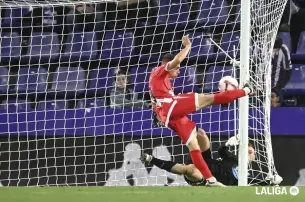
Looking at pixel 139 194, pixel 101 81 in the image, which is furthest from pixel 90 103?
pixel 139 194

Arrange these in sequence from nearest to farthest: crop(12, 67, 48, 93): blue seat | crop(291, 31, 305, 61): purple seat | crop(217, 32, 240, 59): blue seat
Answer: crop(217, 32, 240, 59): blue seat
crop(12, 67, 48, 93): blue seat
crop(291, 31, 305, 61): purple seat

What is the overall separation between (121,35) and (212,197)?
4994 millimetres

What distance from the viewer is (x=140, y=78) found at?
9852 mm

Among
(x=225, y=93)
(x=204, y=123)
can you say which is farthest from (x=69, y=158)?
(x=225, y=93)

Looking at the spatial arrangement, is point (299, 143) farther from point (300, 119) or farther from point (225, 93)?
point (225, 93)

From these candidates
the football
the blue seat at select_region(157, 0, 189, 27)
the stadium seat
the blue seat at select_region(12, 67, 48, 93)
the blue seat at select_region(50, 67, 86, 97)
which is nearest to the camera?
the football

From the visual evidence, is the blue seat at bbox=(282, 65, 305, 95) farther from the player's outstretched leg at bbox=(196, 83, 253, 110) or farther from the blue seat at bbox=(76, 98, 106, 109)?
the player's outstretched leg at bbox=(196, 83, 253, 110)

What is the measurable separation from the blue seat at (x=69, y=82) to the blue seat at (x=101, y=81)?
127 mm

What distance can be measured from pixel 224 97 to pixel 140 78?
7.67 ft

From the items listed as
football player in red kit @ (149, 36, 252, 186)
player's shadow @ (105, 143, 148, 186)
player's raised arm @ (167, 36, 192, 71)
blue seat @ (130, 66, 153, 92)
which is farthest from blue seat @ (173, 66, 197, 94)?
player's raised arm @ (167, 36, 192, 71)

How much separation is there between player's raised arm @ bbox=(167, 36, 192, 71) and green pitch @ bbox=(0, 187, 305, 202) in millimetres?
2047

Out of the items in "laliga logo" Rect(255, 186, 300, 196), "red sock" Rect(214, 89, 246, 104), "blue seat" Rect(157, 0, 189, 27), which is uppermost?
"blue seat" Rect(157, 0, 189, 27)

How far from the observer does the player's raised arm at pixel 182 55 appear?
7797 millimetres

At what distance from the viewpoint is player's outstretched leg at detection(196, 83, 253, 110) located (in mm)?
7520
